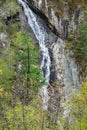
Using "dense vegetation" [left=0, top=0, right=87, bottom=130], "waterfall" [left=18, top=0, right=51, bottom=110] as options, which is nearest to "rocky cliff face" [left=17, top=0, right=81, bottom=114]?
"waterfall" [left=18, top=0, right=51, bottom=110]

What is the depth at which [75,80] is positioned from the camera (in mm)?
44656

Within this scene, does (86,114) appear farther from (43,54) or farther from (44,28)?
(44,28)

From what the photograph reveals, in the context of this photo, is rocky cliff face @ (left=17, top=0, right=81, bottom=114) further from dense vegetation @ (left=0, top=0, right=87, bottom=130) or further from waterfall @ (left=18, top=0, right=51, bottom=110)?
dense vegetation @ (left=0, top=0, right=87, bottom=130)

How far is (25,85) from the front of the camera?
22.7m

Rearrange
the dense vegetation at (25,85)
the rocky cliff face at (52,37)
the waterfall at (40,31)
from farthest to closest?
the rocky cliff face at (52,37), the waterfall at (40,31), the dense vegetation at (25,85)

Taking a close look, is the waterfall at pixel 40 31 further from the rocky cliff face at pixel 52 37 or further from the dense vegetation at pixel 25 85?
the dense vegetation at pixel 25 85

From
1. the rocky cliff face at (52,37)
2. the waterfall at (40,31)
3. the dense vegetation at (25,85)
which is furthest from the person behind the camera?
the rocky cliff face at (52,37)

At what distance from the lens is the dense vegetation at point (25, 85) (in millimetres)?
22656

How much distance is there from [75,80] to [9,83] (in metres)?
10.6

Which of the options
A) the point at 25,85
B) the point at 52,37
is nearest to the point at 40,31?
the point at 52,37

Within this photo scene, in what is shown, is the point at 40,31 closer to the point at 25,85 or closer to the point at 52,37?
the point at 52,37

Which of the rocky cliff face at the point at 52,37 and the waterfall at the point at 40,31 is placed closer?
the waterfall at the point at 40,31

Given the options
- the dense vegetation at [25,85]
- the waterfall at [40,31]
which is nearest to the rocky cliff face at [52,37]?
the waterfall at [40,31]

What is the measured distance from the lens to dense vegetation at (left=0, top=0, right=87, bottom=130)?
2266 cm
